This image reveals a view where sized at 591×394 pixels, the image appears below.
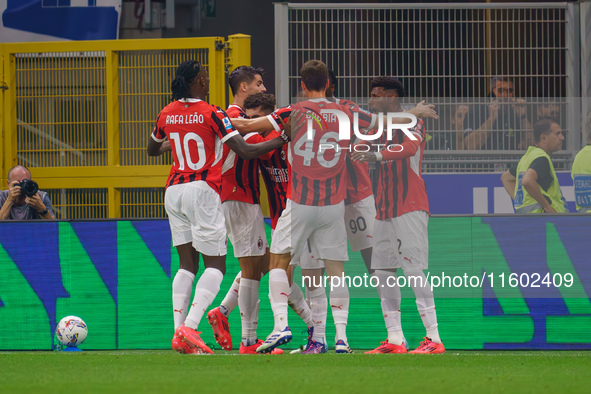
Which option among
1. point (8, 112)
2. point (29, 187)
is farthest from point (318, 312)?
point (8, 112)

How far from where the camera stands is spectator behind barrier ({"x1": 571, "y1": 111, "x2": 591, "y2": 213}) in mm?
7234

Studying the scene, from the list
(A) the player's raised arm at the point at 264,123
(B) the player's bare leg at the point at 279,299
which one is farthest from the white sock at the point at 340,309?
(A) the player's raised arm at the point at 264,123

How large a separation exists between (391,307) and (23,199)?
347 cm

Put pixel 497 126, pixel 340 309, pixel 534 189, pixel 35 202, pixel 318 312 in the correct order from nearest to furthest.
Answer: pixel 340 309 < pixel 318 312 < pixel 534 189 < pixel 35 202 < pixel 497 126

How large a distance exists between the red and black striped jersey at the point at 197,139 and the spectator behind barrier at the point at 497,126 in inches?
110

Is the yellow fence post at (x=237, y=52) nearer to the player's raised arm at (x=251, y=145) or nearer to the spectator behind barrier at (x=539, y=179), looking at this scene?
the player's raised arm at (x=251, y=145)

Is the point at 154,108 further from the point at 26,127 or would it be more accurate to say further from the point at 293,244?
the point at 293,244

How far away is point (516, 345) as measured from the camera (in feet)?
23.1

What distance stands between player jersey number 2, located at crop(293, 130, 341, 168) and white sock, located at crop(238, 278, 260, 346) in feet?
3.57

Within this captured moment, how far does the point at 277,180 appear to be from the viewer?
6.46 m

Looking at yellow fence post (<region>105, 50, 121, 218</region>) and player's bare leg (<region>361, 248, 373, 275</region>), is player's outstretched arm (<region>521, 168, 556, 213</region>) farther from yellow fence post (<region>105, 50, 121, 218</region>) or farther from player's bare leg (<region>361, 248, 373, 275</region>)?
yellow fence post (<region>105, 50, 121, 218</region>)

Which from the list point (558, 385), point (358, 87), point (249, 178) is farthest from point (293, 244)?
point (358, 87)

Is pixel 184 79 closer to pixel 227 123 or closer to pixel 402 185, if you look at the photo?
pixel 227 123

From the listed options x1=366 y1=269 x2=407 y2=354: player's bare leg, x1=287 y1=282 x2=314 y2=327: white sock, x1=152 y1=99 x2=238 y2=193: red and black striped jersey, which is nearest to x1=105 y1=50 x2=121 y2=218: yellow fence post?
x1=152 y1=99 x2=238 y2=193: red and black striped jersey
